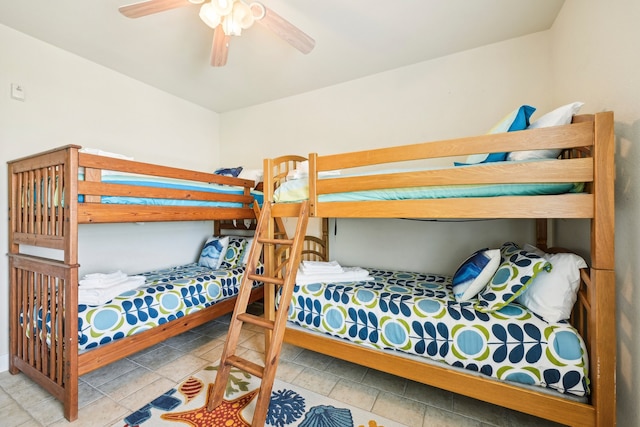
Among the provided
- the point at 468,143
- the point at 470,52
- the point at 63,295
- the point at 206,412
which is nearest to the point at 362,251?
the point at 468,143

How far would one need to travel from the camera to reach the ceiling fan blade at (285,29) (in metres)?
1.58

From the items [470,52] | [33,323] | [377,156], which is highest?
[470,52]

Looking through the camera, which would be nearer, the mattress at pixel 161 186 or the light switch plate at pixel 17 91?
the mattress at pixel 161 186

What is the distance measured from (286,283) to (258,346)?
1.06 metres

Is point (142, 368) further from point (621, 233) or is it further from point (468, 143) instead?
point (621, 233)

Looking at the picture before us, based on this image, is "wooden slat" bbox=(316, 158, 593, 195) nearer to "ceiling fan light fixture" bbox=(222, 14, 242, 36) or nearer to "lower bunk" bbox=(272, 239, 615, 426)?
"lower bunk" bbox=(272, 239, 615, 426)

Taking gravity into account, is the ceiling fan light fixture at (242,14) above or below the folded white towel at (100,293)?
above

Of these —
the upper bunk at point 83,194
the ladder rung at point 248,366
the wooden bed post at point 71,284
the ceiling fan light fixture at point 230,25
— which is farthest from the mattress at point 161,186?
the ladder rung at point 248,366

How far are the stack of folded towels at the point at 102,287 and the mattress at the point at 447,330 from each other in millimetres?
1267

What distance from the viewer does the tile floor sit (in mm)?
1508

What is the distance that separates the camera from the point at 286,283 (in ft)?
5.39

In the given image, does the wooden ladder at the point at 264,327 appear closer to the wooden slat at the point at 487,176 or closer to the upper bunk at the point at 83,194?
the wooden slat at the point at 487,176

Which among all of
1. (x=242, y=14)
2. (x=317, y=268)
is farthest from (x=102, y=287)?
(x=242, y=14)

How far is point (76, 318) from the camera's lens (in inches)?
60.9
